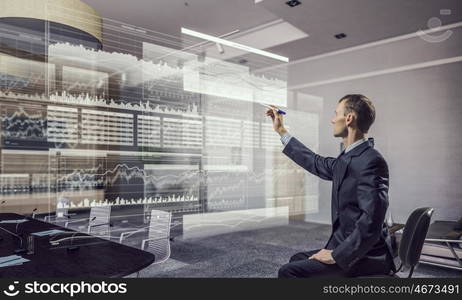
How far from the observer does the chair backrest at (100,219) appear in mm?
3725

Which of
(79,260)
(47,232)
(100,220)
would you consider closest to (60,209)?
(100,220)

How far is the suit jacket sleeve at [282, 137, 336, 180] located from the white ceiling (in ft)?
10.0

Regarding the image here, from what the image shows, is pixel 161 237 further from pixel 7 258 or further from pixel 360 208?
pixel 360 208

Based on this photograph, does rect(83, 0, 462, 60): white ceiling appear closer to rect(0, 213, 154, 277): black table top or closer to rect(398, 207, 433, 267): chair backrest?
rect(398, 207, 433, 267): chair backrest

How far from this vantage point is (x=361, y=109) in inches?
68.6

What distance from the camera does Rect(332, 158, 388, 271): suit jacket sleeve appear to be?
1523mm

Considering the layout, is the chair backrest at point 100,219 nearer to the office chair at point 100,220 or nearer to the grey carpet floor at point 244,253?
the office chair at point 100,220

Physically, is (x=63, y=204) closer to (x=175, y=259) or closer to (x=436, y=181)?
(x=175, y=259)

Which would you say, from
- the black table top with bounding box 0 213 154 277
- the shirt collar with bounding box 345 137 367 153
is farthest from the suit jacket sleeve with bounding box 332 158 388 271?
the black table top with bounding box 0 213 154 277

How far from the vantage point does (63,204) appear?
16.6ft

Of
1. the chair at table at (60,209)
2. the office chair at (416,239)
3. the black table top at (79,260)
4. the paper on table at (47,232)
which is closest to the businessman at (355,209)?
the office chair at (416,239)

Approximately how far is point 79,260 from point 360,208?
1586 mm

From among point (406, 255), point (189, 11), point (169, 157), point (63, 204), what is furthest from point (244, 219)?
point (406, 255)

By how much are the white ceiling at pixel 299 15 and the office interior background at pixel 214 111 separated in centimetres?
3
